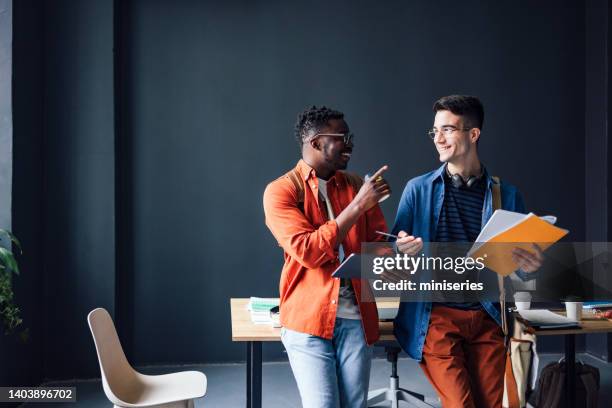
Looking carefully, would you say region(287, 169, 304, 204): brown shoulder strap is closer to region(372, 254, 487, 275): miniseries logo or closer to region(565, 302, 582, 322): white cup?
region(372, 254, 487, 275): miniseries logo

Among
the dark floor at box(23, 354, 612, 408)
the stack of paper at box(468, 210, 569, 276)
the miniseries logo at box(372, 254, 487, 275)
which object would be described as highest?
the stack of paper at box(468, 210, 569, 276)

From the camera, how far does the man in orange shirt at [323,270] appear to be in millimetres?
2170

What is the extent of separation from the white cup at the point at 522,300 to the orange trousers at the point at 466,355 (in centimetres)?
103

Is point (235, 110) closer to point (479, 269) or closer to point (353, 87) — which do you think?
point (353, 87)

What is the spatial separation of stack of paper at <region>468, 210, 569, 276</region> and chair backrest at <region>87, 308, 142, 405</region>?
5.29 ft

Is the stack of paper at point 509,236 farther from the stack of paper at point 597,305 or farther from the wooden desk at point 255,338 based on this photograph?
the stack of paper at point 597,305

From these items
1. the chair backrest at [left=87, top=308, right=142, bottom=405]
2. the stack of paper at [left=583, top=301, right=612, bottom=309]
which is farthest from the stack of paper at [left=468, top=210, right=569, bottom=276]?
the chair backrest at [left=87, top=308, right=142, bottom=405]

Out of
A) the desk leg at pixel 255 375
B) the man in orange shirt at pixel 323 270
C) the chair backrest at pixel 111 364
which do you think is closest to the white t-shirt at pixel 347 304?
the man in orange shirt at pixel 323 270

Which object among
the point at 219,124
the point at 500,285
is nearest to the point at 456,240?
the point at 500,285

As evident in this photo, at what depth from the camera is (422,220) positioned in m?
2.44

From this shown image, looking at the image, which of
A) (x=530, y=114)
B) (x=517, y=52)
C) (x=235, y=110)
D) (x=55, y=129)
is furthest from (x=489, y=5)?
(x=55, y=129)

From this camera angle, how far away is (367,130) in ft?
16.5

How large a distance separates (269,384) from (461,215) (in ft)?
8.35

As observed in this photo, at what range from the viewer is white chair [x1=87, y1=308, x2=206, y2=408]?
269cm
